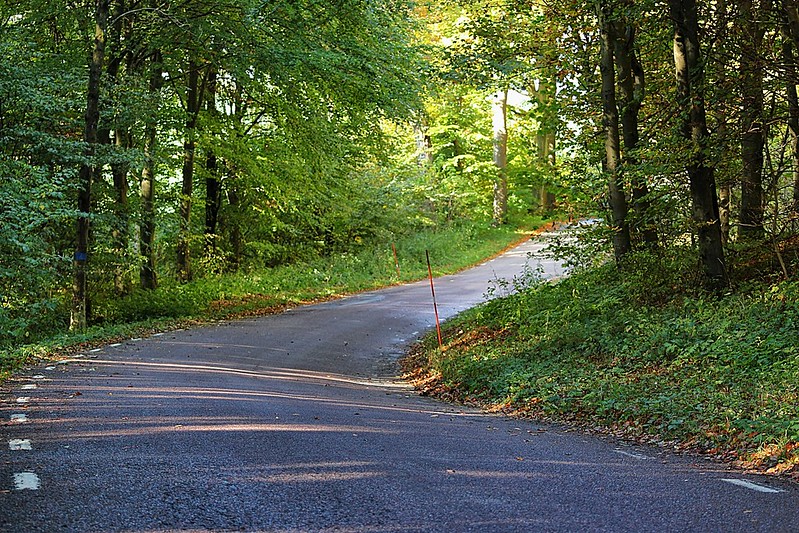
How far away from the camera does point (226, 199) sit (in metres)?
29.1

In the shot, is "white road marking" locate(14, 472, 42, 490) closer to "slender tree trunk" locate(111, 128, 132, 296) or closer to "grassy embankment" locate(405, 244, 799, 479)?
"grassy embankment" locate(405, 244, 799, 479)

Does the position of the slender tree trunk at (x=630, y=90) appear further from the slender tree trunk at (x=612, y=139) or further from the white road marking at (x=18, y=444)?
the white road marking at (x=18, y=444)

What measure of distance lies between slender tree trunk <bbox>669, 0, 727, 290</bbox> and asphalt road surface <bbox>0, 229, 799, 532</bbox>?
4.59 metres

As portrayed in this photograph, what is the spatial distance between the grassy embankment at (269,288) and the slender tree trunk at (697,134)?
1022 cm

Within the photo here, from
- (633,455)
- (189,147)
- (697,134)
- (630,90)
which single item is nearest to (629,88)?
(630,90)

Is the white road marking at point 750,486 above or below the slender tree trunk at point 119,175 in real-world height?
below

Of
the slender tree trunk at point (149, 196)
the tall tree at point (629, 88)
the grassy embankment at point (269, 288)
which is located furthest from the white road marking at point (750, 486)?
the slender tree trunk at point (149, 196)

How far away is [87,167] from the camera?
17.3m

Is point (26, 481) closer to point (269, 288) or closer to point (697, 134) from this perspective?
point (697, 134)

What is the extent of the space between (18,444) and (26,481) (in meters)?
1.33

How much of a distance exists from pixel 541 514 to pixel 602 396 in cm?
500

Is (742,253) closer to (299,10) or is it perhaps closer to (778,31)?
(778,31)

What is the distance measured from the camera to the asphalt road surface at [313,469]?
4.95m

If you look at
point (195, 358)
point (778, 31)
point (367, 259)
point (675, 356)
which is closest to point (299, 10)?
point (195, 358)
